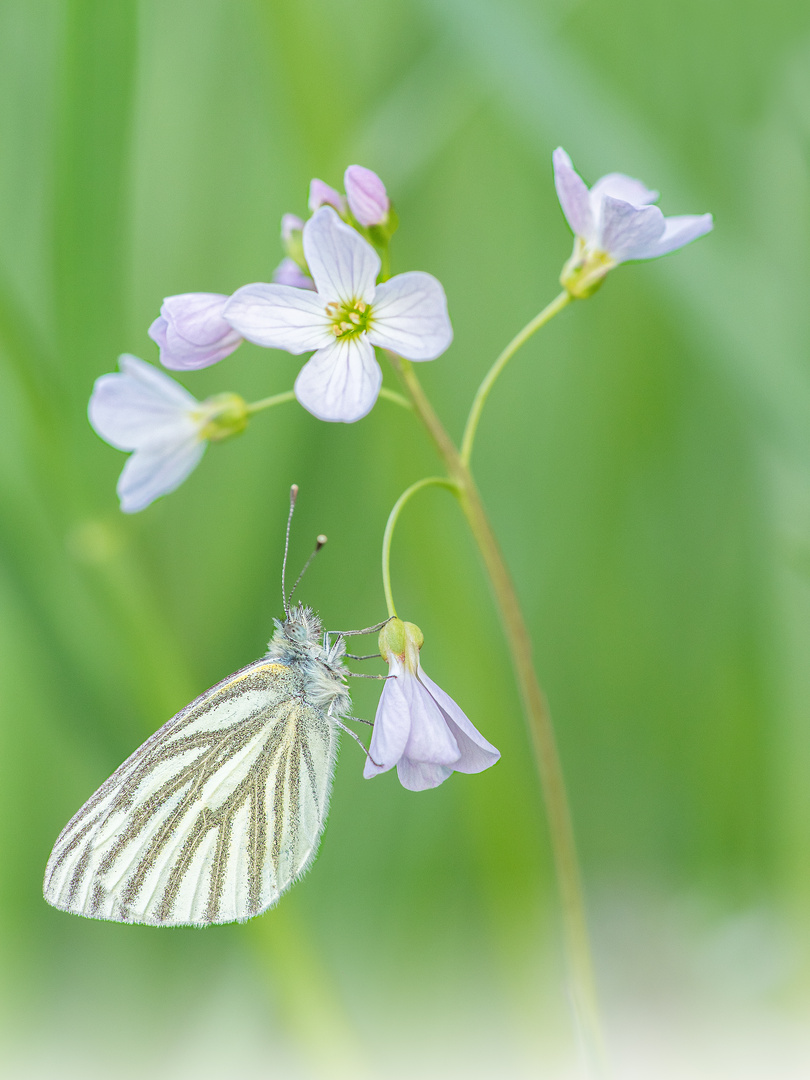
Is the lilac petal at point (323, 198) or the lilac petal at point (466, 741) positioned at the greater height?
the lilac petal at point (323, 198)

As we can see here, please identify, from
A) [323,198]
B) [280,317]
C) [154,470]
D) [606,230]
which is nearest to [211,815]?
[154,470]

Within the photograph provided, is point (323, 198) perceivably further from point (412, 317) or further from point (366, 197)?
point (412, 317)

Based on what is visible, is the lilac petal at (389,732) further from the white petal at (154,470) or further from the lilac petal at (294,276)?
the lilac petal at (294,276)

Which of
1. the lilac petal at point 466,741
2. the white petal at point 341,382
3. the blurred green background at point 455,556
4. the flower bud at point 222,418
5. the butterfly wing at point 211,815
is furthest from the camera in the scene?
the blurred green background at point 455,556

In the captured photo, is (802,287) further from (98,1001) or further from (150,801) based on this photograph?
(98,1001)

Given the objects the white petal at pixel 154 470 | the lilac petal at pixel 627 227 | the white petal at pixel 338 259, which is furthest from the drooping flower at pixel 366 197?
the white petal at pixel 154 470

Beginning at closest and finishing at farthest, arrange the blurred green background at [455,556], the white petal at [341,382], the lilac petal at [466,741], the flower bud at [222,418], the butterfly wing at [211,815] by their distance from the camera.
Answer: the white petal at [341,382], the lilac petal at [466,741], the flower bud at [222,418], the butterfly wing at [211,815], the blurred green background at [455,556]

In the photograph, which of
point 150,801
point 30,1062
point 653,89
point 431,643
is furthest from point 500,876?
point 653,89
